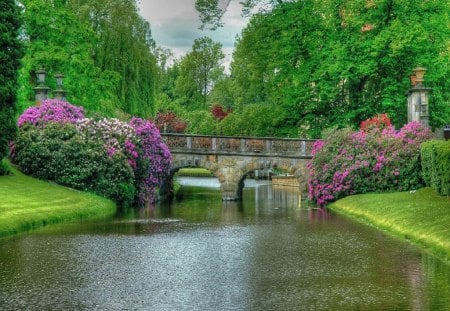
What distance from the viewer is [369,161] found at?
118 ft

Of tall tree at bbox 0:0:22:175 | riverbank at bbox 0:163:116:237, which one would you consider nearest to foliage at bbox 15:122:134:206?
riverbank at bbox 0:163:116:237

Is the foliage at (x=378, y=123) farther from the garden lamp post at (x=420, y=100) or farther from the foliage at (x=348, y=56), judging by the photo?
the foliage at (x=348, y=56)

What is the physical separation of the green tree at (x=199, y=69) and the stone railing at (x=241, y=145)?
185 ft

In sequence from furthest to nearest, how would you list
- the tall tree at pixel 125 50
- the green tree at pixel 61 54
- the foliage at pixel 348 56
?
1. the tall tree at pixel 125 50
2. the green tree at pixel 61 54
3. the foliage at pixel 348 56

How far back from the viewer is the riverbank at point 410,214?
19.1 metres

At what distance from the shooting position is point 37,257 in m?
16.5

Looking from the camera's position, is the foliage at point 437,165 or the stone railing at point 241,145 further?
the stone railing at point 241,145

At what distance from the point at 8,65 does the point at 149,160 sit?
1149cm

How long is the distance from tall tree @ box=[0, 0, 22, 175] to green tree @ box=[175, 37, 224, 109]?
6888 centimetres

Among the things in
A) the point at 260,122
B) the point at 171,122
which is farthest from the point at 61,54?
the point at 171,122

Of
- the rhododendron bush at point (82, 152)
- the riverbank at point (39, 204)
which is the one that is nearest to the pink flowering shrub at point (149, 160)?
the rhododendron bush at point (82, 152)

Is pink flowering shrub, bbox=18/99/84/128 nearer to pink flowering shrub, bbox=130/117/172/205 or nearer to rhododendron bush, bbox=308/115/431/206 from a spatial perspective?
pink flowering shrub, bbox=130/117/172/205

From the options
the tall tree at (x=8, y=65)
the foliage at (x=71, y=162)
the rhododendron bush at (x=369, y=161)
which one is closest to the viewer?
the tall tree at (x=8, y=65)

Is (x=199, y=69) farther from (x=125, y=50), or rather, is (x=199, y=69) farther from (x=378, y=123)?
(x=378, y=123)
